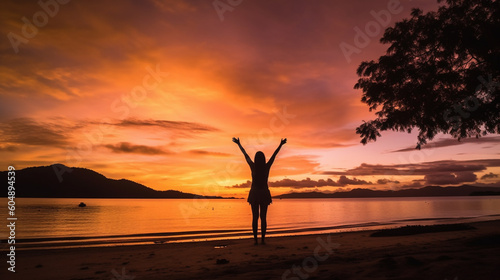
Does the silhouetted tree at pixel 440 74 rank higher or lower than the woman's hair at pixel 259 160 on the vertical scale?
higher

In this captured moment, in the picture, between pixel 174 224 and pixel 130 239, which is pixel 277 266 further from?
pixel 174 224

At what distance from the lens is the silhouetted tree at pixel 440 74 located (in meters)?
10.1

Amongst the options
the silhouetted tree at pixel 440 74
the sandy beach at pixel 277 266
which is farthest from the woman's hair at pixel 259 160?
the silhouetted tree at pixel 440 74

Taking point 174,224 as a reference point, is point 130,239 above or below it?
above

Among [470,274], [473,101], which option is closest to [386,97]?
[473,101]

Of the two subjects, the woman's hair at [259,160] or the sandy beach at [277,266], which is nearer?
the sandy beach at [277,266]

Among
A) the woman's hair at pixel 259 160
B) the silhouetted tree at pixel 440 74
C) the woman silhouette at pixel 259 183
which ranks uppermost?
the silhouetted tree at pixel 440 74

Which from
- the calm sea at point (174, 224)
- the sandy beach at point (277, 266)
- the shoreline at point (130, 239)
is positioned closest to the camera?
the sandy beach at point (277, 266)

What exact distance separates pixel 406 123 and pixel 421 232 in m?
6.02

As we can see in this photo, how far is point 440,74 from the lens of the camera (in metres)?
11.0

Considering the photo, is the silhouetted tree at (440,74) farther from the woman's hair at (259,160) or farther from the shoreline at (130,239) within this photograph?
the shoreline at (130,239)

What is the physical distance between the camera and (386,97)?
40.9ft

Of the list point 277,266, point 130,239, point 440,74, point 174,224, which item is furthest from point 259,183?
point 174,224

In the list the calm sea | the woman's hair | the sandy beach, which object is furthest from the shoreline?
the woman's hair
